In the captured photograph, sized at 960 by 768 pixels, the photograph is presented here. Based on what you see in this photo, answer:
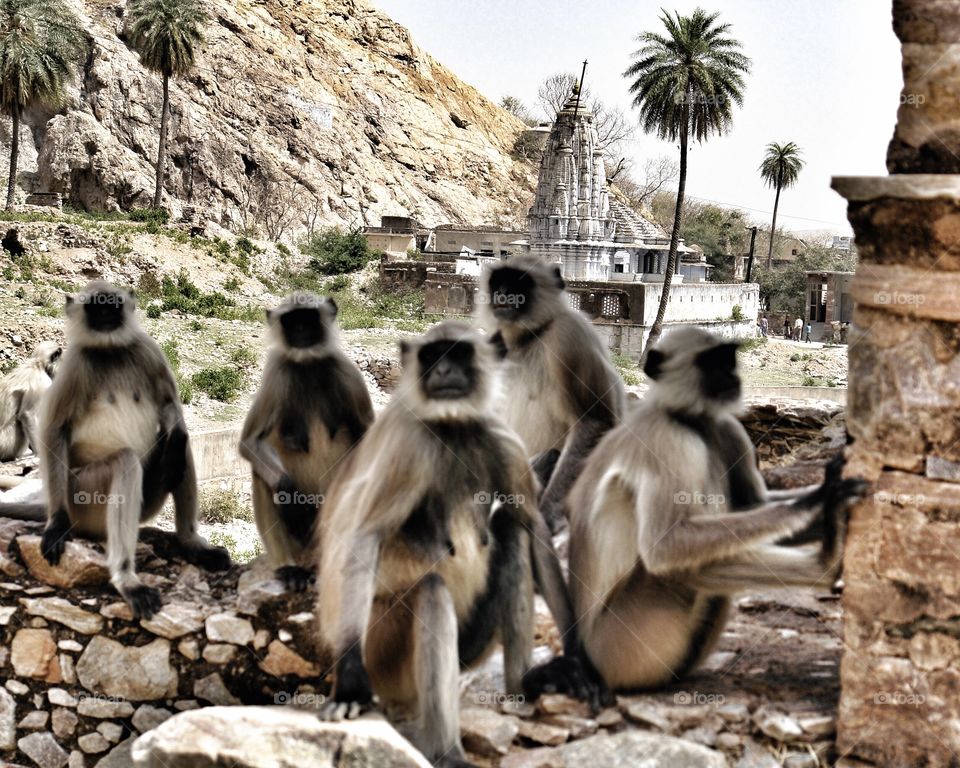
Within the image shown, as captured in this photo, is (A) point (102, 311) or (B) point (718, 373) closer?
(B) point (718, 373)

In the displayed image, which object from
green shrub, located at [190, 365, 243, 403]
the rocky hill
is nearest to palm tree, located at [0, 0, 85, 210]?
the rocky hill

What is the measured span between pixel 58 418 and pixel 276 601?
4.96 feet

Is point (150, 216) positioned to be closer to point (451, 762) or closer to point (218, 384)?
point (218, 384)

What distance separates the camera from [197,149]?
2277 inches

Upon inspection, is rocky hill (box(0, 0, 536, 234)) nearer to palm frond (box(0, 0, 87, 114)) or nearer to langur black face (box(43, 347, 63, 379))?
palm frond (box(0, 0, 87, 114))

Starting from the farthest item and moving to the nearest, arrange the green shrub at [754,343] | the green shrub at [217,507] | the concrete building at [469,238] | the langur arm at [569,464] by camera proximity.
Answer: the concrete building at [469,238] < the green shrub at [754,343] < the green shrub at [217,507] < the langur arm at [569,464]

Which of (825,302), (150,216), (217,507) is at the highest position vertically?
(150,216)

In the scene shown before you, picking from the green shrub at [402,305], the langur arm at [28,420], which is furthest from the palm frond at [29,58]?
the langur arm at [28,420]

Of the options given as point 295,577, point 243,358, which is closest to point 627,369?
point 243,358

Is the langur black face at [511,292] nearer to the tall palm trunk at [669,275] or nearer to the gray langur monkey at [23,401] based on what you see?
the gray langur monkey at [23,401]

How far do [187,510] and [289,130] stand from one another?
63007 millimetres

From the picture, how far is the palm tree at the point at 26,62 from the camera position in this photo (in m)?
36.2

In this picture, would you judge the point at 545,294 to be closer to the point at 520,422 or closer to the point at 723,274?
the point at 520,422

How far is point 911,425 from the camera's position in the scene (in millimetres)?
3662
